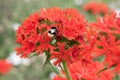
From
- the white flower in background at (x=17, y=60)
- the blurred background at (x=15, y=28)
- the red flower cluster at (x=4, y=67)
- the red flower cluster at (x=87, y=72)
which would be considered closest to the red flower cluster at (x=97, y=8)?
the blurred background at (x=15, y=28)

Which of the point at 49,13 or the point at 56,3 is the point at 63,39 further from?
the point at 56,3

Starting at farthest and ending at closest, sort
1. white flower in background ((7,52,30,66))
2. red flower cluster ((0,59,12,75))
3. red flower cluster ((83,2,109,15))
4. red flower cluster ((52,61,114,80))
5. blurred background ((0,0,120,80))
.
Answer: red flower cluster ((83,2,109,15)) < white flower in background ((7,52,30,66)) < blurred background ((0,0,120,80)) < red flower cluster ((0,59,12,75)) < red flower cluster ((52,61,114,80))

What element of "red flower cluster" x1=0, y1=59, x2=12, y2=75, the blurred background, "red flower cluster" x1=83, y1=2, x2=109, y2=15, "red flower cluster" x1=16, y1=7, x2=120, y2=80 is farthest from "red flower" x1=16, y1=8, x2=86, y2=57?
"red flower cluster" x1=83, y1=2, x2=109, y2=15

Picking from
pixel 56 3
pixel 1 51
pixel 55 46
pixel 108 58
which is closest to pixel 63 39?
pixel 55 46

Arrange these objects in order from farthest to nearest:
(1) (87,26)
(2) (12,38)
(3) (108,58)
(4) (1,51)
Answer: (2) (12,38), (4) (1,51), (1) (87,26), (3) (108,58)

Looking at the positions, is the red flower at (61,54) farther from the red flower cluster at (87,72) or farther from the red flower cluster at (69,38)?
the red flower cluster at (87,72)

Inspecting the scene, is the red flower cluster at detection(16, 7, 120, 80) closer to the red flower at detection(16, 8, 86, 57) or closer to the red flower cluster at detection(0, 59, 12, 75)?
the red flower at detection(16, 8, 86, 57)
